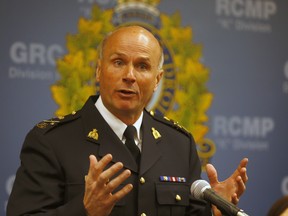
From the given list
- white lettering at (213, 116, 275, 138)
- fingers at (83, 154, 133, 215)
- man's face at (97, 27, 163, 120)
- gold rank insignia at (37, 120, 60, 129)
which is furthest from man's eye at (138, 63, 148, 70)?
white lettering at (213, 116, 275, 138)

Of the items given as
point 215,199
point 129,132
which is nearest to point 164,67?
point 129,132

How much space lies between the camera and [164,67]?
3.57 metres

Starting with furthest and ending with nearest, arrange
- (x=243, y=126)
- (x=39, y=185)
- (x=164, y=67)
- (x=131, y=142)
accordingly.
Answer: (x=243, y=126) < (x=164, y=67) < (x=131, y=142) < (x=39, y=185)

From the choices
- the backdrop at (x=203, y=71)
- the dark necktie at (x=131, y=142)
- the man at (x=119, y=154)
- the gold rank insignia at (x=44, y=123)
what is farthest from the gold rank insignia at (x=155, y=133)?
the backdrop at (x=203, y=71)

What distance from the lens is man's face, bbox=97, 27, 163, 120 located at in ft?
6.22

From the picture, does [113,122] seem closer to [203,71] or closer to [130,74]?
[130,74]

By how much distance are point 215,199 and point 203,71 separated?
2.20m

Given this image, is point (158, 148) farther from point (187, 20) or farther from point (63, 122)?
point (187, 20)

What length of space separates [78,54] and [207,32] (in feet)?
2.91

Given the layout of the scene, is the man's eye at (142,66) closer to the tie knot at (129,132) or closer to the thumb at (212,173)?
the tie knot at (129,132)

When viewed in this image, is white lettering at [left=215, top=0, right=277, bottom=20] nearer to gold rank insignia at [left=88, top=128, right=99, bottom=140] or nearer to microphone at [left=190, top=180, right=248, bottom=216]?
gold rank insignia at [left=88, top=128, right=99, bottom=140]

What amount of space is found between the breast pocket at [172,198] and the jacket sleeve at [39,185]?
1.10 ft

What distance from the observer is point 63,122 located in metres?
1.96

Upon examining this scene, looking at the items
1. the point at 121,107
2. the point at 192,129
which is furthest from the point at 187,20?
the point at 121,107
